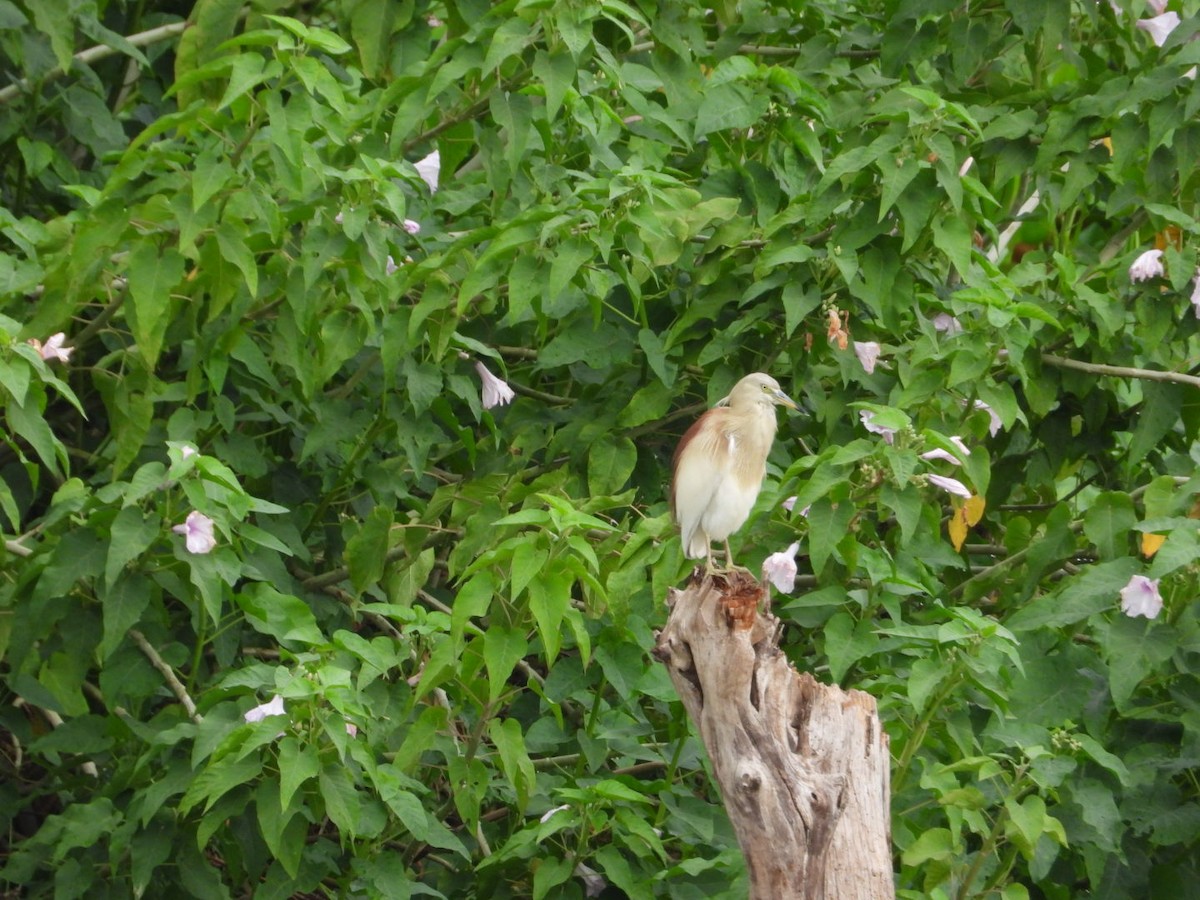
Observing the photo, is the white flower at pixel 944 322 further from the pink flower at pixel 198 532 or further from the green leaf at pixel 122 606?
the green leaf at pixel 122 606

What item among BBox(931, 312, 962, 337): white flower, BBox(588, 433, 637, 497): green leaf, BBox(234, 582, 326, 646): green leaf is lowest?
BBox(234, 582, 326, 646): green leaf

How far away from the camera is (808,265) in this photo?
485 cm

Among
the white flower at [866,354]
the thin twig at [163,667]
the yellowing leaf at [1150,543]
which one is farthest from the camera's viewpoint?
the white flower at [866,354]

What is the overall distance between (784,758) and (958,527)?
1790mm

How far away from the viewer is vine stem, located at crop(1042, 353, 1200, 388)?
4977 millimetres

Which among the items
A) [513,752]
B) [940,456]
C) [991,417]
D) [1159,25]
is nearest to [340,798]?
[513,752]

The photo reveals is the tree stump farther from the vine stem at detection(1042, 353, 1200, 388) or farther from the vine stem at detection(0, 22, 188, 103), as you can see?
the vine stem at detection(0, 22, 188, 103)

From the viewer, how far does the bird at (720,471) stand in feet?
14.3

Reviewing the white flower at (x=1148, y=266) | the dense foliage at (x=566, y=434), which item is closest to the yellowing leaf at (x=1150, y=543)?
the dense foliage at (x=566, y=434)

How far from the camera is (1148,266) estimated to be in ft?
16.2

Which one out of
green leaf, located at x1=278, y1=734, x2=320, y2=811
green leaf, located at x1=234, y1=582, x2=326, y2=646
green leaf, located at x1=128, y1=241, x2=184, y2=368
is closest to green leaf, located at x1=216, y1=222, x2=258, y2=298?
green leaf, located at x1=128, y1=241, x2=184, y2=368

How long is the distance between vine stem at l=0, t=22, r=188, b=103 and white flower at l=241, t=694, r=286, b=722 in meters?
2.37

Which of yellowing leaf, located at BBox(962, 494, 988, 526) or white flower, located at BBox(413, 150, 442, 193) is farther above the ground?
white flower, located at BBox(413, 150, 442, 193)

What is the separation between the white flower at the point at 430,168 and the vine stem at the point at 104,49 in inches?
Answer: 37.0
